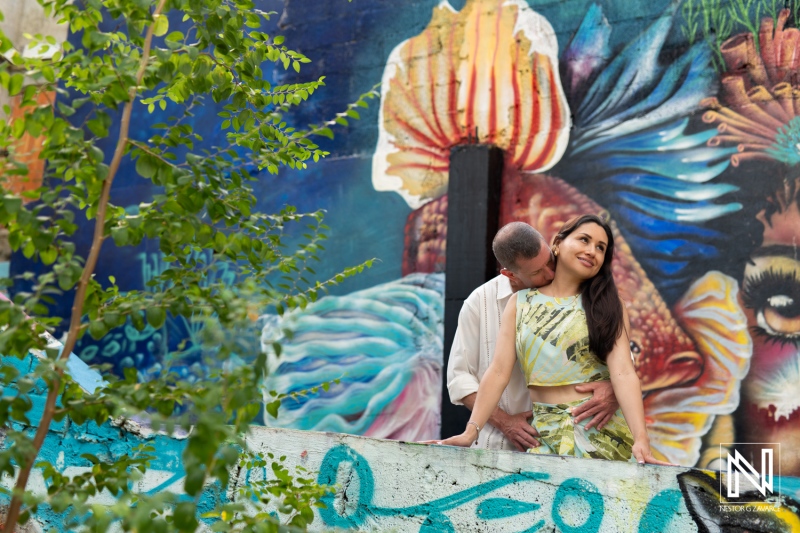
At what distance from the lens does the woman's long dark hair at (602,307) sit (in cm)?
315

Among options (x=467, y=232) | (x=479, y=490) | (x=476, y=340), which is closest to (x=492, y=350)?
(x=476, y=340)

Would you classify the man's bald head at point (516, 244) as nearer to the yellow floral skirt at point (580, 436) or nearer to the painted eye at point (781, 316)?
the yellow floral skirt at point (580, 436)

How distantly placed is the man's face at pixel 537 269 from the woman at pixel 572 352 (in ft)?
0.19

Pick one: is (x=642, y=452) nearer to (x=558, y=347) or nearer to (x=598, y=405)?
(x=598, y=405)

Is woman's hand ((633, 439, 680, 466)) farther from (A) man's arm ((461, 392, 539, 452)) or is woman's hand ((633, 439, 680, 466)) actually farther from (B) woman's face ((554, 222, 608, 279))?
(B) woman's face ((554, 222, 608, 279))

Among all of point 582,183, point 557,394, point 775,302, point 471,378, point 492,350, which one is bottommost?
point 557,394

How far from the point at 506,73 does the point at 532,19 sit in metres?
→ 0.40

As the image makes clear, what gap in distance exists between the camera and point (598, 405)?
318 cm

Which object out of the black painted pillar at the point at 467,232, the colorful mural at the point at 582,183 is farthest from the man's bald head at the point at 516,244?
the black painted pillar at the point at 467,232

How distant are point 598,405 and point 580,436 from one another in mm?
132

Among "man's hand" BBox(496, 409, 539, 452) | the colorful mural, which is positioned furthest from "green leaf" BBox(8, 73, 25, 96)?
the colorful mural

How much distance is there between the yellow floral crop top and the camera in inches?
127

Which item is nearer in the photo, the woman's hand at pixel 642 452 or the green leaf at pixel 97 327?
the green leaf at pixel 97 327

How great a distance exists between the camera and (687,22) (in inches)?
220
